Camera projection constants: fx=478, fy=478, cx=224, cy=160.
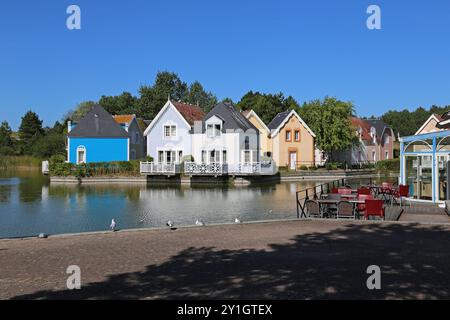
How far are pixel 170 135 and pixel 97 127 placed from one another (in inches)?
385

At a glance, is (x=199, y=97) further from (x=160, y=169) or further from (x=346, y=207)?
(x=346, y=207)

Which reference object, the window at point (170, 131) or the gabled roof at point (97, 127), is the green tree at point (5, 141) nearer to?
the gabled roof at point (97, 127)

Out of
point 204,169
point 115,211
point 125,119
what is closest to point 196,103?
point 125,119

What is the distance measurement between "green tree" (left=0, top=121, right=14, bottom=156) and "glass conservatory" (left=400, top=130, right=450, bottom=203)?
259 ft

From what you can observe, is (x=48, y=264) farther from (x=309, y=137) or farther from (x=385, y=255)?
(x=309, y=137)

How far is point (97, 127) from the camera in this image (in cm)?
5559

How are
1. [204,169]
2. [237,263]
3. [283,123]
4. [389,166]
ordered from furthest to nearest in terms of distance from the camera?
[389,166] → [283,123] → [204,169] → [237,263]

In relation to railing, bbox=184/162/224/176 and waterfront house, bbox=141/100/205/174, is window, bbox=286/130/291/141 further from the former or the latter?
railing, bbox=184/162/224/176

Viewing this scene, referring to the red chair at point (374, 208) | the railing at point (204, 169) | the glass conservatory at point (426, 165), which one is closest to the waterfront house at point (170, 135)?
the railing at point (204, 169)

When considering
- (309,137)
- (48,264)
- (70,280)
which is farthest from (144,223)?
(309,137)

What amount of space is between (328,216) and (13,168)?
70.9 metres

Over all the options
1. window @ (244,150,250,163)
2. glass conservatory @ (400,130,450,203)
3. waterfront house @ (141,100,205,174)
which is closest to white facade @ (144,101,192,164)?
waterfront house @ (141,100,205,174)

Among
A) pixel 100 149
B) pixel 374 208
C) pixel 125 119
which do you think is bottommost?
pixel 374 208

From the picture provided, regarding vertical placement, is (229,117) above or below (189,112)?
below
